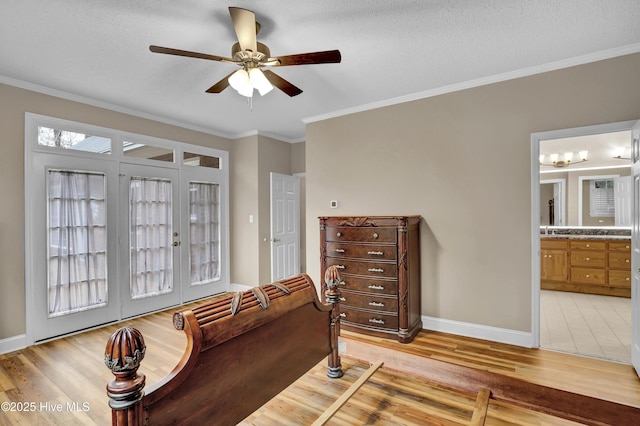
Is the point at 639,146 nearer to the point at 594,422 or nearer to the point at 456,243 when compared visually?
the point at 456,243

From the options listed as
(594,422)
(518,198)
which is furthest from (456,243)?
(594,422)

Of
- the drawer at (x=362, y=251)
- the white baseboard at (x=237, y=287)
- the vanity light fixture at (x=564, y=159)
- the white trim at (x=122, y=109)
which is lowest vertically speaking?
the white baseboard at (x=237, y=287)

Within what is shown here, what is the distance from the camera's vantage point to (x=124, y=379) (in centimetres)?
99

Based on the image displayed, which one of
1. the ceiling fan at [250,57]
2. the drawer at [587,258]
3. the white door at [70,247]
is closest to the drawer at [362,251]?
the ceiling fan at [250,57]

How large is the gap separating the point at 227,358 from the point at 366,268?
2.15 meters

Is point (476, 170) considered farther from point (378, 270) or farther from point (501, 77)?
point (378, 270)

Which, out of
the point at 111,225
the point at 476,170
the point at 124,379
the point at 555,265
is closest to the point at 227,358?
the point at 124,379

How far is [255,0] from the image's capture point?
2.00m

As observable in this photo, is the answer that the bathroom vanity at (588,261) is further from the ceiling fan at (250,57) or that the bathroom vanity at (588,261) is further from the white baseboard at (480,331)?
the ceiling fan at (250,57)

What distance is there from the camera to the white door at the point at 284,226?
5250 millimetres

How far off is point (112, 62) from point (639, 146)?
174 inches

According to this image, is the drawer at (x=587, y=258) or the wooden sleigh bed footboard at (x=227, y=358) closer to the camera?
the wooden sleigh bed footboard at (x=227, y=358)

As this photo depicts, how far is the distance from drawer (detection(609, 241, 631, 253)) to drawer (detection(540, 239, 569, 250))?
21.1 inches

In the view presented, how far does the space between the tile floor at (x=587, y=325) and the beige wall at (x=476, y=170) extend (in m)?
0.53
